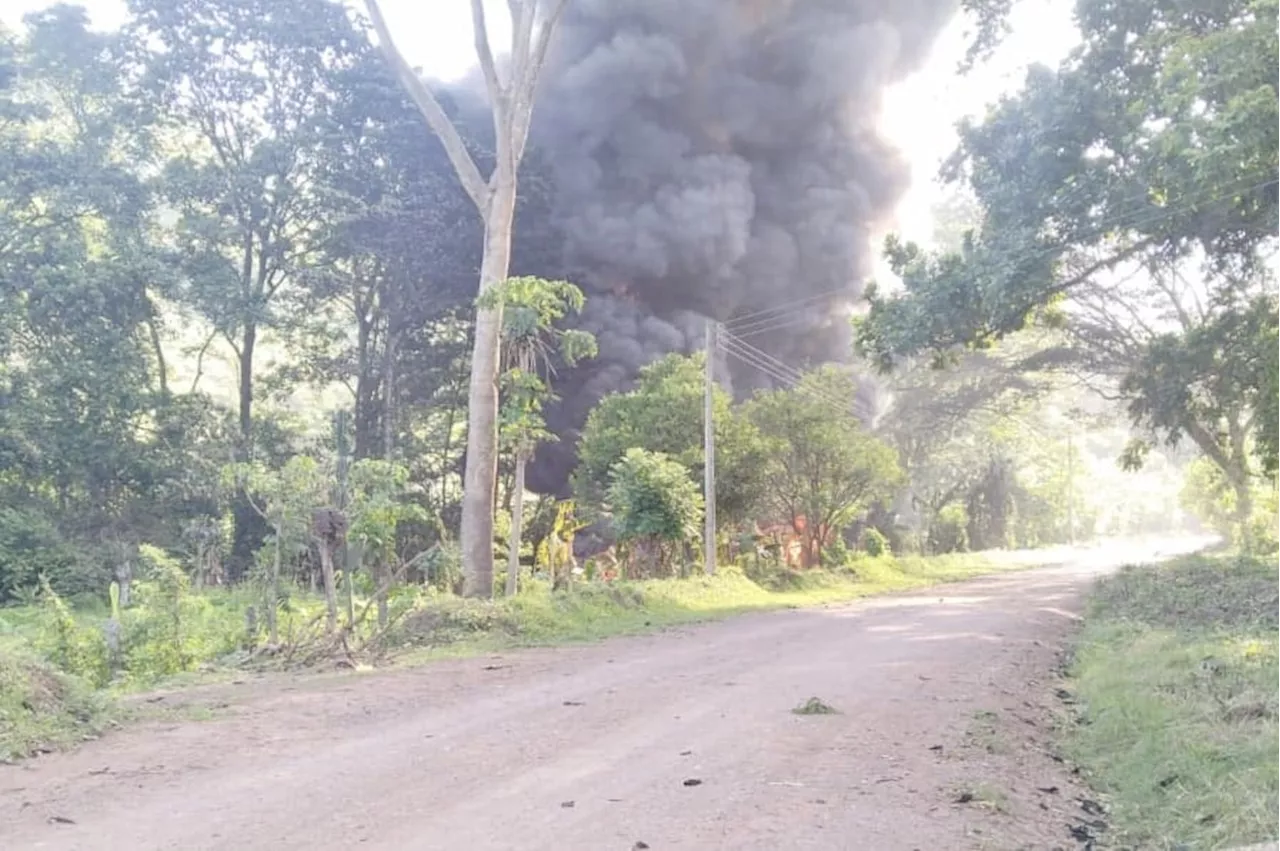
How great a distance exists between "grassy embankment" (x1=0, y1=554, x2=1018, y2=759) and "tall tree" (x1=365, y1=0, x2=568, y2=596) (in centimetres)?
129

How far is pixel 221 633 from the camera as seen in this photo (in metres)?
12.5

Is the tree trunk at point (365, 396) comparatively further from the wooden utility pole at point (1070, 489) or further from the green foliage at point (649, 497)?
the wooden utility pole at point (1070, 489)

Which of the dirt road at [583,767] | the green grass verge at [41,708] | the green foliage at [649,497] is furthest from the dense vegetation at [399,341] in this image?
the green grass verge at [41,708]

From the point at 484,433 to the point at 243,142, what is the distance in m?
18.0

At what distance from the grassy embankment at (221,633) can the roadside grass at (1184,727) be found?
608 cm

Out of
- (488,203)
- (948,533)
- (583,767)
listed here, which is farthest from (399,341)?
(948,533)

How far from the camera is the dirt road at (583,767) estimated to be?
15.3 ft

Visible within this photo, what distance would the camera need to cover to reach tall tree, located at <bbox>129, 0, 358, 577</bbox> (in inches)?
1078

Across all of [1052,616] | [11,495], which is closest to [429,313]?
[11,495]

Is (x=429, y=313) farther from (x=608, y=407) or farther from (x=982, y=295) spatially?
(x=982, y=295)

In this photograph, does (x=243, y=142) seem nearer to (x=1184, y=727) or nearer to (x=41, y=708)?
(x=41, y=708)

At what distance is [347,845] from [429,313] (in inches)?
1006

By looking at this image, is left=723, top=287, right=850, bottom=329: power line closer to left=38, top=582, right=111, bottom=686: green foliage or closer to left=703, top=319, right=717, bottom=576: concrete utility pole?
left=703, top=319, right=717, bottom=576: concrete utility pole

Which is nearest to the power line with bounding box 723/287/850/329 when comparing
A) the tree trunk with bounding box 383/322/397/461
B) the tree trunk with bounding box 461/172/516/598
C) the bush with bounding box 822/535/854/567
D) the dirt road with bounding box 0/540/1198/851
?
the bush with bounding box 822/535/854/567
